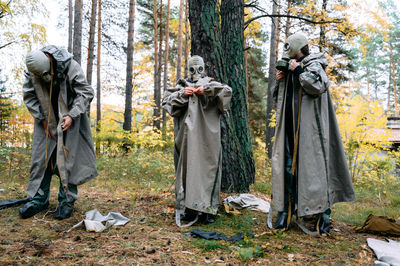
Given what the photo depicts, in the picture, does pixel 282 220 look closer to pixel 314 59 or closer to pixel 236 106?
pixel 314 59

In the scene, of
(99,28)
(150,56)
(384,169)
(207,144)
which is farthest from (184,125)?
(150,56)

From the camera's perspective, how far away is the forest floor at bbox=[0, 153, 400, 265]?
2.40 metres

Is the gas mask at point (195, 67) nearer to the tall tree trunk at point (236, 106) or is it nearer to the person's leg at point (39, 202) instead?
the tall tree trunk at point (236, 106)

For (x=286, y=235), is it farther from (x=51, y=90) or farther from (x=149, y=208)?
(x=51, y=90)

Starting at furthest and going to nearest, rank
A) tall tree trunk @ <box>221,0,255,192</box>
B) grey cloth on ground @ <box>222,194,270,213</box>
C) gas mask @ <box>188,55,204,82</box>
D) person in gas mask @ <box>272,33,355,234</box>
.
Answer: tall tree trunk @ <box>221,0,255,192</box>
grey cloth on ground @ <box>222,194,270,213</box>
gas mask @ <box>188,55,204,82</box>
person in gas mask @ <box>272,33,355,234</box>

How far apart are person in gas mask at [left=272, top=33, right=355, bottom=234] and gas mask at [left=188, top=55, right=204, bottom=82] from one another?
3.24 ft

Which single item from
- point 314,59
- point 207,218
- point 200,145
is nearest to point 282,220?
point 207,218

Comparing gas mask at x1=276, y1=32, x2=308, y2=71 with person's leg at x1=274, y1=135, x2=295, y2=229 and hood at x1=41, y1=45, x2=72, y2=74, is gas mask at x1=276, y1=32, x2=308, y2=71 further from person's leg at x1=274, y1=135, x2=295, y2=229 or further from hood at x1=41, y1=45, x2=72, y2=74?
hood at x1=41, y1=45, x2=72, y2=74

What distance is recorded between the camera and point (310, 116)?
3283 mm

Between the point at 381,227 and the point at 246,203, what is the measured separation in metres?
1.64

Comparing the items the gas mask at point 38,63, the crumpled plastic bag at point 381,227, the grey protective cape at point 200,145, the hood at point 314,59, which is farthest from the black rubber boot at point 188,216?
the gas mask at point 38,63

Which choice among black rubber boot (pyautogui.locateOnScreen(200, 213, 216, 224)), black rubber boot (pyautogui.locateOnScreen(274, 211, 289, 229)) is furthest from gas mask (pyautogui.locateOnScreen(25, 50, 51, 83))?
black rubber boot (pyautogui.locateOnScreen(274, 211, 289, 229))

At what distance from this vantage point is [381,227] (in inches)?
132

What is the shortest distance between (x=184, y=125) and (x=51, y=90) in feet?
5.61
